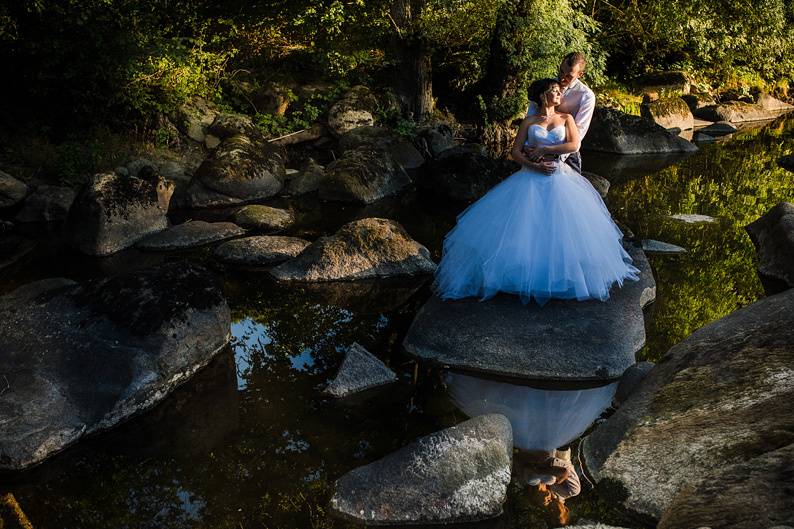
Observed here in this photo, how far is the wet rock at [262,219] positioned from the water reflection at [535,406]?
17.7 ft

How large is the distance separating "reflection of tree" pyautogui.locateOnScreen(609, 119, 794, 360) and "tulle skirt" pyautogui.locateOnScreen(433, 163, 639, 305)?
2.60ft

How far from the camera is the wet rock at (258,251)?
30.3 feet

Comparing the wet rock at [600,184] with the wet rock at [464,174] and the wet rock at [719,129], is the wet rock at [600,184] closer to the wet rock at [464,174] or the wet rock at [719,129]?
the wet rock at [464,174]

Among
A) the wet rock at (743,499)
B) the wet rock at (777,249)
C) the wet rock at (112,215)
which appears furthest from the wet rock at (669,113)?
the wet rock at (743,499)

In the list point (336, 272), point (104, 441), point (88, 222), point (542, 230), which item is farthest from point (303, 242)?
point (104, 441)

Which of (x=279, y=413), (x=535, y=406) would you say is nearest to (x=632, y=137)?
(x=535, y=406)

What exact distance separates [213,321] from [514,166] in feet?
27.5

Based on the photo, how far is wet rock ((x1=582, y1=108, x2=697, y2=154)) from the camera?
1772 cm

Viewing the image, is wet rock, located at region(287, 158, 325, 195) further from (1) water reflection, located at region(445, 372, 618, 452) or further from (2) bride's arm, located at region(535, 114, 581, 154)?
(1) water reflection, located at region(445, 372, 618, 452)

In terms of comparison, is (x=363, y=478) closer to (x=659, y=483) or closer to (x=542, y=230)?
(x=659, y=483)

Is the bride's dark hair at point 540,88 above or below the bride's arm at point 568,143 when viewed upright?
above

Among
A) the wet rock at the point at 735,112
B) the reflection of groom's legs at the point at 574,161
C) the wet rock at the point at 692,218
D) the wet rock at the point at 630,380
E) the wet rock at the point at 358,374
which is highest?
the reflection of groom's legs at the point at 574,161

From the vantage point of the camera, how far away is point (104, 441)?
5.49m

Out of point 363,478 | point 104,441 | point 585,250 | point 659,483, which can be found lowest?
point 104,441
